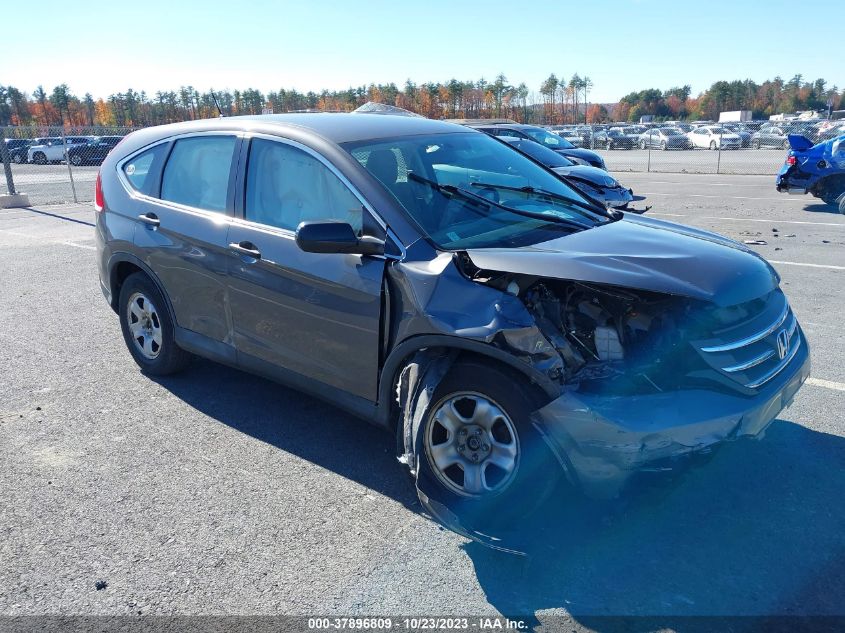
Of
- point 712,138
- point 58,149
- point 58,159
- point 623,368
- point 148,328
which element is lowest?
point 58,159

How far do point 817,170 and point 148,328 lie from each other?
12660 millimetres

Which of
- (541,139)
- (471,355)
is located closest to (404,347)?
(471,355)

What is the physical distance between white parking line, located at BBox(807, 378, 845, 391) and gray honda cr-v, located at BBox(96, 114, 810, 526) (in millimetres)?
1240

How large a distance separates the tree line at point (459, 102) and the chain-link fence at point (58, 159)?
1607cm

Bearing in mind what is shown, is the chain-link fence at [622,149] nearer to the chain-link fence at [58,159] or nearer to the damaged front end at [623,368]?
the chain-link fence at [58,159]

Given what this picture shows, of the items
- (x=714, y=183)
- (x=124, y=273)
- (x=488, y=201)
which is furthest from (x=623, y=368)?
(x=714, y=183)

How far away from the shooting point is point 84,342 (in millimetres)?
6117

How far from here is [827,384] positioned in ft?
15.4

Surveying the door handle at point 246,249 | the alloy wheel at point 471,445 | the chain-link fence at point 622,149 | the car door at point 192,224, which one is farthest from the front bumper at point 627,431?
the chain-link fence at point 622,149

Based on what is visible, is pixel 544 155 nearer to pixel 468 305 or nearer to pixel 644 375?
pixel 468 305

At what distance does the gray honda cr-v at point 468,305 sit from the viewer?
295 centimetres

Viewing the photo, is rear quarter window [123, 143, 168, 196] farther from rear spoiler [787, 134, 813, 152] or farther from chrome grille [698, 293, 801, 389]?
rear spoiler [787, 134, 813, 152]

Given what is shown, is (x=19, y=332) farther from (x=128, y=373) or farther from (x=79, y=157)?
(x=79, y=157)

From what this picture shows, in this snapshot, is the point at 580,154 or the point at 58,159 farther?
the point at 58,159
